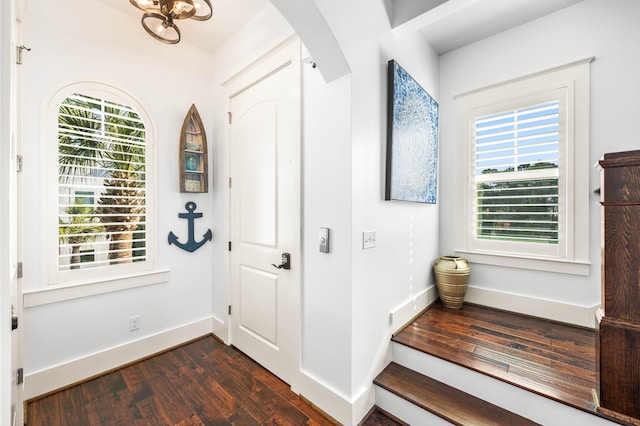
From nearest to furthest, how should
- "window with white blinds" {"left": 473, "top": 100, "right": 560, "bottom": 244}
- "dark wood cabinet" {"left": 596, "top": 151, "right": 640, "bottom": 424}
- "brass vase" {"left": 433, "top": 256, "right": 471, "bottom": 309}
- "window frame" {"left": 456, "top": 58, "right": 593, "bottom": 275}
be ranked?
1. "dark wood cabinet" {"left": 596, "top": 151, "right": 640, "bottom": 424}
2. "window frame" {"left": 456, "top": 58, "right": 593, "bottom": 275}
3. "window with white blinds" {"left": 473, "top": 100, "right": 560, "bottom": 244}
4. "brass vase" {"left": 433, "top": 256, "right": 471, "bottom": 309}

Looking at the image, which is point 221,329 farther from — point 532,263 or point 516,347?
point 532,263

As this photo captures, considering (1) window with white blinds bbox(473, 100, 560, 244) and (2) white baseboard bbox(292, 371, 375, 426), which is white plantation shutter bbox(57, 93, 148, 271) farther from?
(1) window with white blinds bbox(473, 100, 560, 244)

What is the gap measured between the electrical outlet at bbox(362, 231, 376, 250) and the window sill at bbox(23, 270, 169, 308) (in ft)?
6.18

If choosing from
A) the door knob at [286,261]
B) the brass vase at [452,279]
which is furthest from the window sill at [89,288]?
the brass vase at [452,279]

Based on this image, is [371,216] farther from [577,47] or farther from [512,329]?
[577,47]

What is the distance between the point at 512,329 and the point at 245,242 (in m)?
2.32

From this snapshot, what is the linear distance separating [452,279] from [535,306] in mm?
692

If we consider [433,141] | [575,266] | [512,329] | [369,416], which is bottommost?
[369,416]

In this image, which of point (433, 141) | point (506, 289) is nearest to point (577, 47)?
point (433, 141)

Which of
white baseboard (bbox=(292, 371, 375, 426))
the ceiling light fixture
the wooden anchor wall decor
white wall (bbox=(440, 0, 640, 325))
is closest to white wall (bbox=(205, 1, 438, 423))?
white baseboard (bbox=(292, 371, 375, 426))

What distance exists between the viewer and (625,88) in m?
1.95

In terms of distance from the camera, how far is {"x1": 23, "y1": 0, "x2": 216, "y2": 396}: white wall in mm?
1856

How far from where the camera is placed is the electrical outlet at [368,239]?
5.64 ft

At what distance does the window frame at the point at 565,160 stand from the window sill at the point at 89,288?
3087 mm
